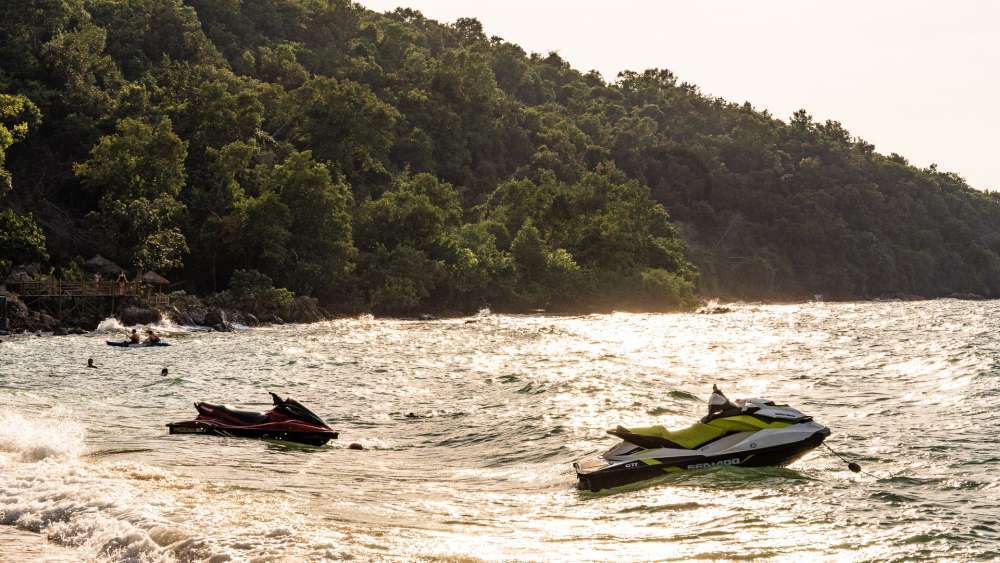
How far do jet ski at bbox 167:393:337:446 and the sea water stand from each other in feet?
1.39

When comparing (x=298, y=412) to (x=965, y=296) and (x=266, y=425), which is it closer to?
(x=266, y=425)

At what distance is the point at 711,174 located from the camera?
17062 cm

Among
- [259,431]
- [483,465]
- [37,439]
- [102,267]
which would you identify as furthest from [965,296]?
[37,439]

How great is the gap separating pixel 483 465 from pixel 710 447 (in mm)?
5032

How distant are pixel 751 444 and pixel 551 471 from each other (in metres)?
3.93

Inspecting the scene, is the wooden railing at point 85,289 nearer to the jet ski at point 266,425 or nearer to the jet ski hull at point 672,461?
the jet ski at point 266,425

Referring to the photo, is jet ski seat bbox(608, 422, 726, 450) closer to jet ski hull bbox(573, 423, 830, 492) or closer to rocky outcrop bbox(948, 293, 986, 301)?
jet ski hull bbox(573, 423, 830, 492)

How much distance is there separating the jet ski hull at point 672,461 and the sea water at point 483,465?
0.75ft

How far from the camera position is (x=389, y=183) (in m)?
120

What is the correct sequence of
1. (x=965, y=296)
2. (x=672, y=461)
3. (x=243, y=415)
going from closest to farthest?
(x=672, y=461) < (x=243, y=415) < (x=965, y=296)

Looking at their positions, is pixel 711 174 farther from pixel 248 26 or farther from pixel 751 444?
pixel 751 444

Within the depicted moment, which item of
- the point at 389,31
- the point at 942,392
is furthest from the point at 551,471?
the point at 389,31

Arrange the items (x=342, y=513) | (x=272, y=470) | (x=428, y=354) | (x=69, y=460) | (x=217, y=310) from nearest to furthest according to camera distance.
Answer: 1. (x=342, y=513)
2. (x=69, y=460)
3. (x=272, y=470)
4. (x=428, y=354)
5. (x=217, y=310)

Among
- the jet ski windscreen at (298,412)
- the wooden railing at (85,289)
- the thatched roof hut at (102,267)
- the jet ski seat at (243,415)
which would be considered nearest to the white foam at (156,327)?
the wooden railing at (85,289)
